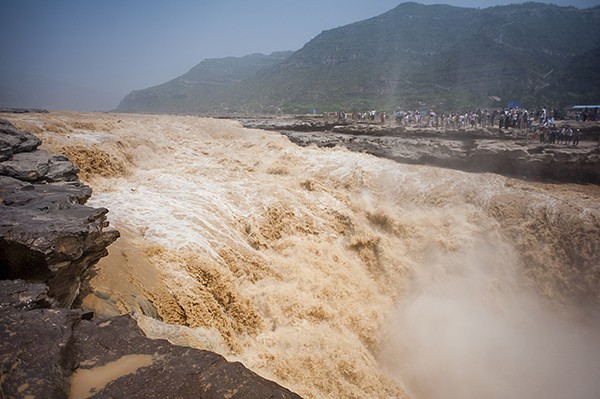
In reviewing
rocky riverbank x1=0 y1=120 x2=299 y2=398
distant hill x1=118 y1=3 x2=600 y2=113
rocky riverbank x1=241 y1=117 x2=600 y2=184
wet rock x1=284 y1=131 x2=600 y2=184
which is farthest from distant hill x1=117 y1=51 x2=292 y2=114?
rocky riverbank x1=0 y1=120 x2=299 y2=398

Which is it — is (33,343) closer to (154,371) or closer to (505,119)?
(154,371)

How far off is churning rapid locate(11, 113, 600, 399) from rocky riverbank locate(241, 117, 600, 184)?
116cm

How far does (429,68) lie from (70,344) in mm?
78325

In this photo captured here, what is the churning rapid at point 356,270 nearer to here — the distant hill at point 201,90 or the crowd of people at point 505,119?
the crowd of people at point 505,119

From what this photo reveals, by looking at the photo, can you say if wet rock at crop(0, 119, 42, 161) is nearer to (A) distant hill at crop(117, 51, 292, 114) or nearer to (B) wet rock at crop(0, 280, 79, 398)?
(B) wet rock at crop(0, 280, 79, 398)

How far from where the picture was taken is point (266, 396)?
2467 mm

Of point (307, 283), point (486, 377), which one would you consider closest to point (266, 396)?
point (307, 283)

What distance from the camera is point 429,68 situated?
6956 centimetres

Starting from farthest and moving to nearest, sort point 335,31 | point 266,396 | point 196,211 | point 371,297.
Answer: point 335,31
point 371,297
point 196,211
point 266,396

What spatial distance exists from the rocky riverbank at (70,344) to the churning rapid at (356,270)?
90 centimetres

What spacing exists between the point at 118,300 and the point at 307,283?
433 centimetres

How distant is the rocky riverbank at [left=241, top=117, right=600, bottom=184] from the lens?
504 inches

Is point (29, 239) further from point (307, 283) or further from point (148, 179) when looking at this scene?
point (148, 179)

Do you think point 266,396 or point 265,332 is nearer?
point 266,396
